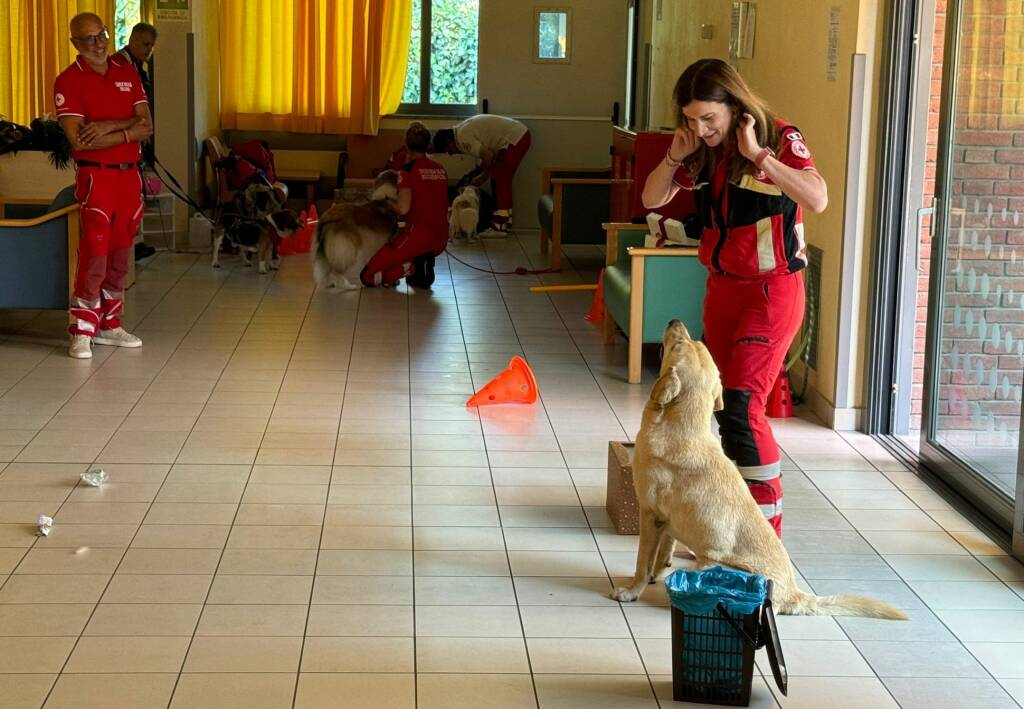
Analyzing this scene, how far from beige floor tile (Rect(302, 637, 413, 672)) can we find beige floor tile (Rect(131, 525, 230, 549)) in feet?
2.83

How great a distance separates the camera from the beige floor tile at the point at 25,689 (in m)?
3.05

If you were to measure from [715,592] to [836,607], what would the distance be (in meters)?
0.72

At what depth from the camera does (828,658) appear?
3387 millimetres

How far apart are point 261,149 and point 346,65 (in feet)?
6.68

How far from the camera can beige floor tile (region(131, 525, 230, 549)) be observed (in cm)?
415

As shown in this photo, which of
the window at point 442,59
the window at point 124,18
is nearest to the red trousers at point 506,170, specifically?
the window at point 442,59

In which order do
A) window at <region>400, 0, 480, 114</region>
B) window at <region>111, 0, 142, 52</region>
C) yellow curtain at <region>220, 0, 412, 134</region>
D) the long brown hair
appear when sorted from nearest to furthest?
the long brown hair, window at <region>111, 0, 142, 52</region>, yellow curtain at <region>220, 0, 412, 134</region>, window at <region>400, 0, 480, 114</region>

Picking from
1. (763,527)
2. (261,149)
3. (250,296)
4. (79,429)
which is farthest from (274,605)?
(261,149)

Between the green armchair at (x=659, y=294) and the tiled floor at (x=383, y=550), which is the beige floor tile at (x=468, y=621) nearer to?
the tiled floor at (x=383, y=550)

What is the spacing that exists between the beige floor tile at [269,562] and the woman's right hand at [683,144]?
5.33 feet

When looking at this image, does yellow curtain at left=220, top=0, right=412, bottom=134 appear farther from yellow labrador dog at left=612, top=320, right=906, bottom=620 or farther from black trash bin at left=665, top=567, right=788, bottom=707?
black trash bin at left=665, top=567, right=788, bottom=707

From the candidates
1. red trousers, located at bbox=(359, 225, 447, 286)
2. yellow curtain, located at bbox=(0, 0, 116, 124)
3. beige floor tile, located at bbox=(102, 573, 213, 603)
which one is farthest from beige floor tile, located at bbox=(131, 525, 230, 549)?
yellow curtain, located at bbox=(0, 0, 116, 124)

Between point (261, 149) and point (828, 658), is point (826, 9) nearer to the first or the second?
point (828, 658)

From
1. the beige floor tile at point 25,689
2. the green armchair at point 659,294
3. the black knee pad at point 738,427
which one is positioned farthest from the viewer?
the green armchair at point 659,294
